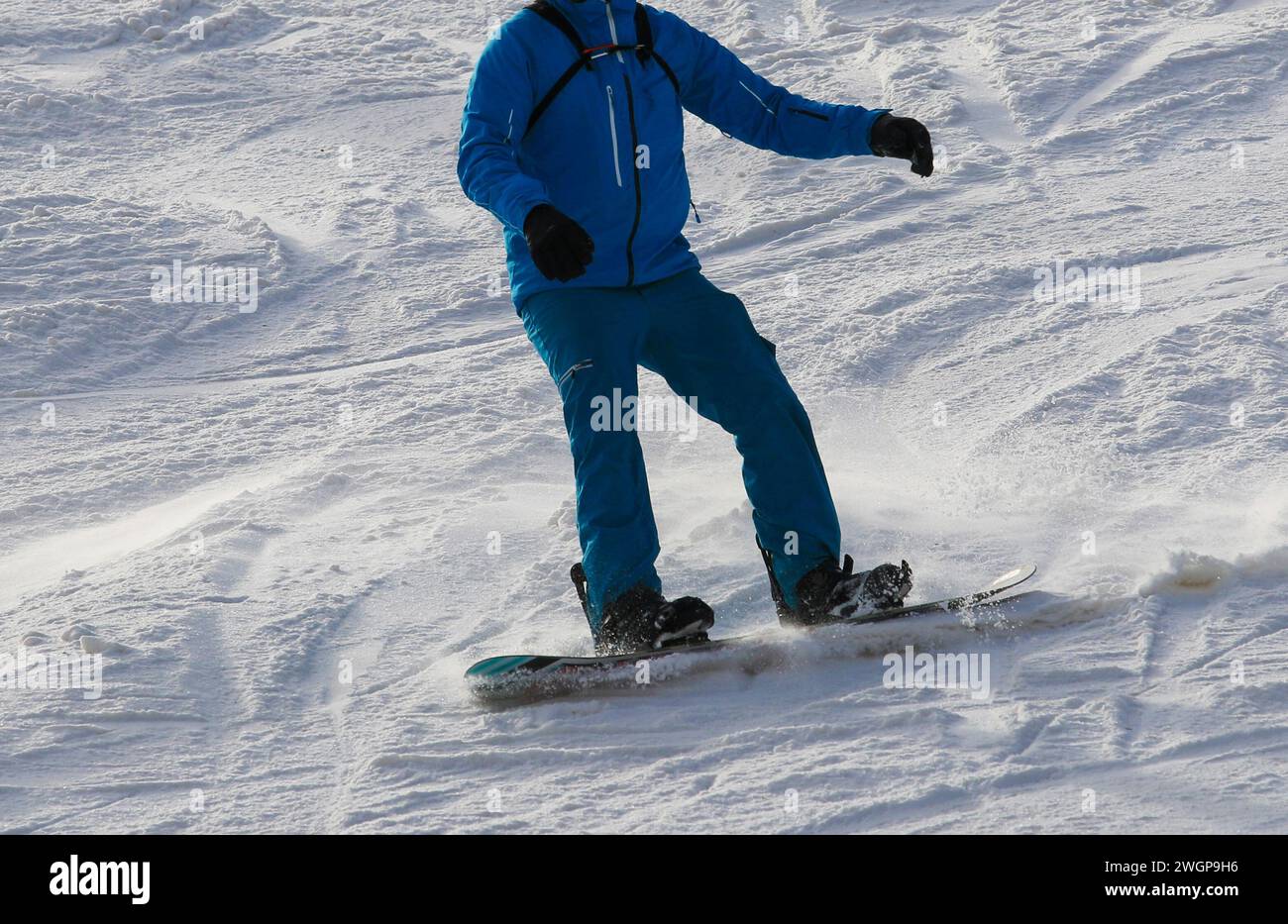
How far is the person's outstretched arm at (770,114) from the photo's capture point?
388 centimetres

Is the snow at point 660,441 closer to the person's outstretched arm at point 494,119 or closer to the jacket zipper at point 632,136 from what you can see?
the jacket zipper at point 632,136

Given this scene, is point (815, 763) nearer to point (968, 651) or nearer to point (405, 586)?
point (968, 651)

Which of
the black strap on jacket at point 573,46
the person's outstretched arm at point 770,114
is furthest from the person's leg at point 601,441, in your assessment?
the person's outstretched arm at point 770,114

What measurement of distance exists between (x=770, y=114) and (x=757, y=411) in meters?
0.94

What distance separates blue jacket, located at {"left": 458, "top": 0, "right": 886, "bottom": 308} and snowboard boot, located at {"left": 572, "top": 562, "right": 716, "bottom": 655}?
2.80ft

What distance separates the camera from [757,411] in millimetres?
3723

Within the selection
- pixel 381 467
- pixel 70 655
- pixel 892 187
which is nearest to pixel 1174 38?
pixel 892 187

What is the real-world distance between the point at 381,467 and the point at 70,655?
5.60 ft

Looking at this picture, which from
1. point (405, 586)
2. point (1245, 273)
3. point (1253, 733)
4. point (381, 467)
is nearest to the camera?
point (1253, 733)

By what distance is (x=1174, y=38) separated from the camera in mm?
9086

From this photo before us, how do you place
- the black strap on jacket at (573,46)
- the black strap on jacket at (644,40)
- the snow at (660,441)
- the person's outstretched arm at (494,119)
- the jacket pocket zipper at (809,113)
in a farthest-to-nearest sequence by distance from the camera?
the jacket pocket zipper at (809,113) → the black strap on jacket at (644,40) → the black strap on jacket at (573,46) → the person's outstretched arm at (494,119) → the snow at (660,441)

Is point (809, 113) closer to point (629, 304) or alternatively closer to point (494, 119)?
point (629, 304)

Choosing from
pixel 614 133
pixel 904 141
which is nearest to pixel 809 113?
pixel 904 141

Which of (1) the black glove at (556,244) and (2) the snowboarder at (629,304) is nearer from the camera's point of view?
(1) the black glove at (556,244)
